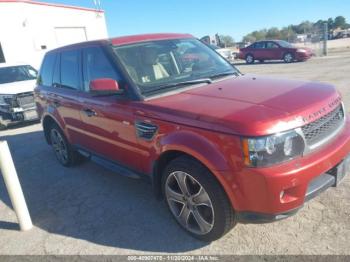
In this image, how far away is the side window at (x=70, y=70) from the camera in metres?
4.51

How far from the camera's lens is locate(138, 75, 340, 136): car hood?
8.19ft

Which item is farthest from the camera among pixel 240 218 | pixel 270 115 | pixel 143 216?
pixel 143 216

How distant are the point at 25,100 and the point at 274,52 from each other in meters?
16.7

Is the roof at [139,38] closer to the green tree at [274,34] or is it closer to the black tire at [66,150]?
the black tire at [66,150]

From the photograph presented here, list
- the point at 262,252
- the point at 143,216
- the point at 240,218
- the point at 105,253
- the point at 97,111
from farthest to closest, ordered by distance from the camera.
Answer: the point at 97,111 → the point at 143,216 → the point at 105,253 → the point at 262,252 → the point at 240,218

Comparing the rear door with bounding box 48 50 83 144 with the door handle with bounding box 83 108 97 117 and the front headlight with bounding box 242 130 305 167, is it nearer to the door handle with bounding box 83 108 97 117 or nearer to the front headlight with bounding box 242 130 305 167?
the door handle with bounding box 83 108 97 117

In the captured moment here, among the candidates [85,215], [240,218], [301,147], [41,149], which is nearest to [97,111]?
[85,215]

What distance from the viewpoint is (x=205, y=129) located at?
2672 millimetres

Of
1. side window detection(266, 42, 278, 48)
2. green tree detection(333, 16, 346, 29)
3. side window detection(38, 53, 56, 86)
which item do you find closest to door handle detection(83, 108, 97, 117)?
side window detection(38, 53, 56, 86)

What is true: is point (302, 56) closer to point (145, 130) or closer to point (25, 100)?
point (25, 100)

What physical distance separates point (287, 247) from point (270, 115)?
4.03ft

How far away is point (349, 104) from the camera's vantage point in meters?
7.13

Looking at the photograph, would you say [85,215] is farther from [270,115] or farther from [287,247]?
[270,115]

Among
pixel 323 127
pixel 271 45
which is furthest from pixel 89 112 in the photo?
pixel 271 45
